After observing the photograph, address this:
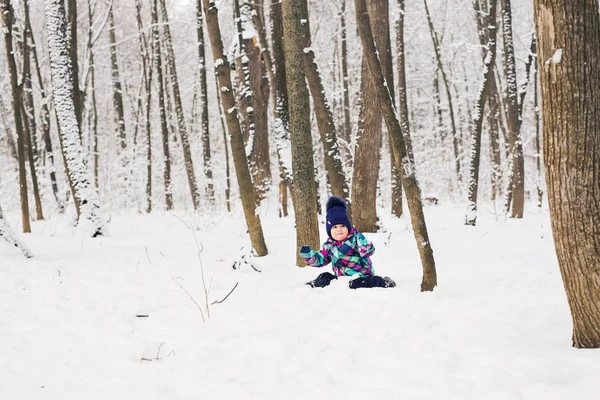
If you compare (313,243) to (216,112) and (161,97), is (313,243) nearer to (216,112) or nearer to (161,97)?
(161,97)

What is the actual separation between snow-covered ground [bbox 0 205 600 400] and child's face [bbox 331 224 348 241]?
1.54ft

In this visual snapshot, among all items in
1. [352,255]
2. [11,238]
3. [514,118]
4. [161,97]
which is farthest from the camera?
[161,97]

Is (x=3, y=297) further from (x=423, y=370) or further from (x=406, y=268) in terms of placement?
(x=406, y=268)

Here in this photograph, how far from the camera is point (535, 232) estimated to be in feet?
29.9

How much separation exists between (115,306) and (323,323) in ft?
6.40

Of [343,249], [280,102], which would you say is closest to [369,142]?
[280,102]

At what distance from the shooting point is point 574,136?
250cm

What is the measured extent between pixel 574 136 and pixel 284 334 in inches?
89.6

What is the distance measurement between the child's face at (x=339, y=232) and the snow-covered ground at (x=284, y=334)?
18.4 inches

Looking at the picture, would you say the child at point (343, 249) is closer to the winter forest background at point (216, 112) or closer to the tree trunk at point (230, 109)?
the tree trunk at point (230, 109)

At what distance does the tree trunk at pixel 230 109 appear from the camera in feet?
Result: 20.0

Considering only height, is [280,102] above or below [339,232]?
above

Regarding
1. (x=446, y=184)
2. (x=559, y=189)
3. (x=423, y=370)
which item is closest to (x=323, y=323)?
(x=423, y=370)

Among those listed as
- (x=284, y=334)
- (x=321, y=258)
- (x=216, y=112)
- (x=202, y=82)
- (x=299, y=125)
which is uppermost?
(x=216, y=112)
